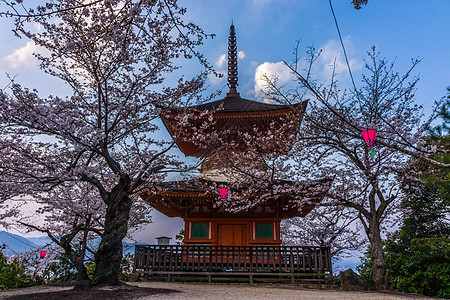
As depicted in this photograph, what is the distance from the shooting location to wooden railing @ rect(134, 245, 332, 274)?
11.0 m

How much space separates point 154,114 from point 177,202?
5.81 m

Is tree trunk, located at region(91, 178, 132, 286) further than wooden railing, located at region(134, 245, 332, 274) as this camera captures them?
No

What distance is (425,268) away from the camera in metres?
10.3

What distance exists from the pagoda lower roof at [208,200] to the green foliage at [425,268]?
3.66 m

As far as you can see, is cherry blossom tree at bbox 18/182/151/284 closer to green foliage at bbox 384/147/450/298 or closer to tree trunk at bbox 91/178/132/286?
tree trunk at bbox 91/178/132/286

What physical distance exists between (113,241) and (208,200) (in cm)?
583

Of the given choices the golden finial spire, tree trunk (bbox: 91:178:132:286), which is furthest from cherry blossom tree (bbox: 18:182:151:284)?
the golden finial spire

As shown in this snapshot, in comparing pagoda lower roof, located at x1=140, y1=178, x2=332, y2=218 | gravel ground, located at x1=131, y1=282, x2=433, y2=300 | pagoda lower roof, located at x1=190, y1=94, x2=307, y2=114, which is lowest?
gravel ground, located at x1=131, y1=282, x2=433, y2=300

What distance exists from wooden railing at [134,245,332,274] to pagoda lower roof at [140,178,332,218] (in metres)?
1.61

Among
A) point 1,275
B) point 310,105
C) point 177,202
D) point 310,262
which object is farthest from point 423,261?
point 1,275

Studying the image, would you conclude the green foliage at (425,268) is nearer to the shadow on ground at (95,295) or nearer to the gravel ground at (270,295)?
the gravel ground at (270,295)

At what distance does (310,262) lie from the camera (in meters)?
10.9

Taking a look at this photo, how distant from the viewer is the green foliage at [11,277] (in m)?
9.09

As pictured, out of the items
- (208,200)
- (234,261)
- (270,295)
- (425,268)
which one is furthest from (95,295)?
(425,268)
